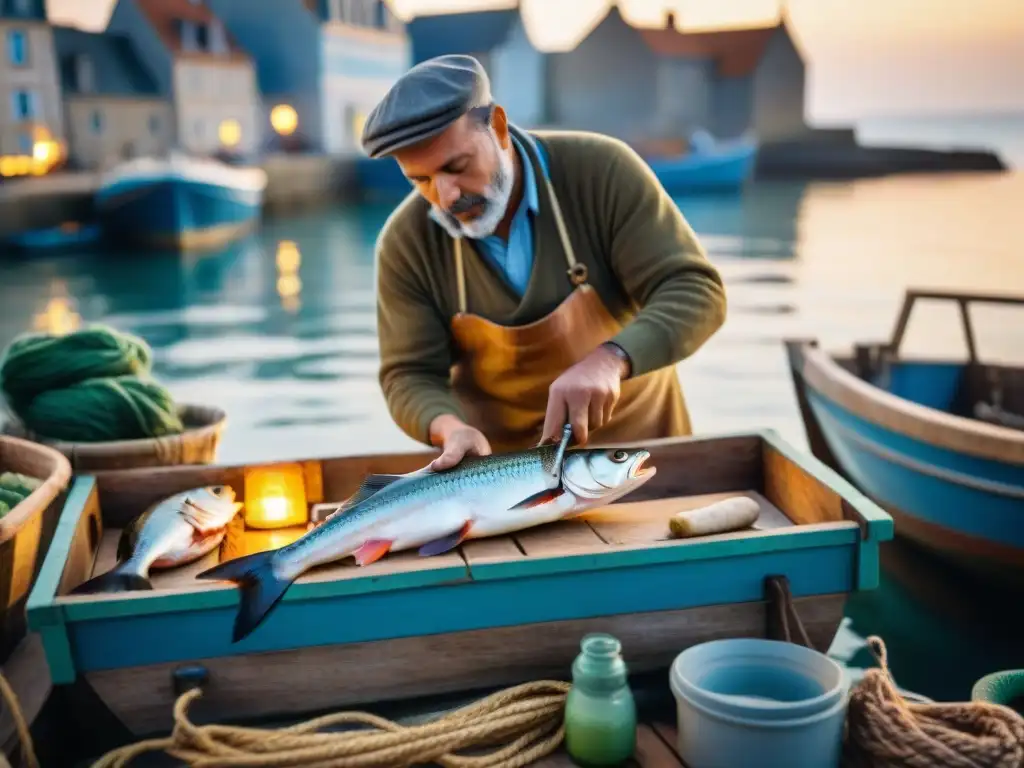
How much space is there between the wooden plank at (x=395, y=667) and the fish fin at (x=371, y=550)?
19 cm

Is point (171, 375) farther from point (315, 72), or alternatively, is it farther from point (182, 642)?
point (315, 72)

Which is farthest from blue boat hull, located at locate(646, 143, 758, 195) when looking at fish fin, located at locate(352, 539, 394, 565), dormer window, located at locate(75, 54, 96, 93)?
fish fin, located at locate(352, 539, 394, 565)

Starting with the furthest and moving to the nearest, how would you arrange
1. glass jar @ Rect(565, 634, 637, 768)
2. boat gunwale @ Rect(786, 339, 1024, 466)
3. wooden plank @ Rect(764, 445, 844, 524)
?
1. boat gunwale @ Rect(786, 339, 1024, 466)
2. wooden plank @ Rect(764, 445, 844, 524)
3. glass jar @ Rect(565, 634, 637, 768)

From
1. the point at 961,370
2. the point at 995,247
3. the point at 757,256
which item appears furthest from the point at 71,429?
the point at 995,247

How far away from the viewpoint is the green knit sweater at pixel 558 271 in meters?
2.95

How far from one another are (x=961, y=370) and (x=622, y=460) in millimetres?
5450

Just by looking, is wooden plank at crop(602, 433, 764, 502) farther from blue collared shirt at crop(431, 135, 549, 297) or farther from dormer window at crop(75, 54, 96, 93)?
dormer window at crop(75, 54, 96, 93)

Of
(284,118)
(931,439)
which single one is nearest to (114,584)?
(931,439)

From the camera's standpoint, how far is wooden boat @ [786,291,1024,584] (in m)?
4.97

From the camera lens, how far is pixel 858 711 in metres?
1.97

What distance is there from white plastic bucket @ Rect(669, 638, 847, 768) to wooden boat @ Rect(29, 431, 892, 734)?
0.28 m

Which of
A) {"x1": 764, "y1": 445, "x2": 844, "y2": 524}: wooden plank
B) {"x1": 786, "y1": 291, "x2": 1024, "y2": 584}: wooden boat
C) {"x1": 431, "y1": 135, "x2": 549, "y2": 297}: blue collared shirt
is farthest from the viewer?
{"x1": 786, "y1": 291, "x2": 1024, "y2": 584}: wooden boat

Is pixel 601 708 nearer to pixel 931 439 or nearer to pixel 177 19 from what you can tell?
pixel 931 439

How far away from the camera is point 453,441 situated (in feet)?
8.47
